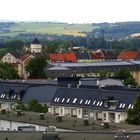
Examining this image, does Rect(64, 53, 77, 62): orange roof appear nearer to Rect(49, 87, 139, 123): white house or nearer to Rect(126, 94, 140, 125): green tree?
Rect(49, 87, 139, 123): white house

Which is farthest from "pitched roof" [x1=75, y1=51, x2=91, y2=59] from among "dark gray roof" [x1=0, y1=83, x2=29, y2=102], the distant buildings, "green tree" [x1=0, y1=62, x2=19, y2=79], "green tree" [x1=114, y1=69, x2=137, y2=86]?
the distant buildings

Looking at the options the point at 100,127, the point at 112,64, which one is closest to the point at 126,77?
the point at 112,64

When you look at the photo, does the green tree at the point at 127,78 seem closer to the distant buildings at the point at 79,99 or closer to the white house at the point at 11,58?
the distant buildings at the point at 79,99

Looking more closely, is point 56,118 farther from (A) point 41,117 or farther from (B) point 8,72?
(B) point 8,72

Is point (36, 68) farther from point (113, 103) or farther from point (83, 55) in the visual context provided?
point (113, 103)

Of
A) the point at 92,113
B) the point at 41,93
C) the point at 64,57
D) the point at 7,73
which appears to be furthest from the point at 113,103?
the point at 64,57
